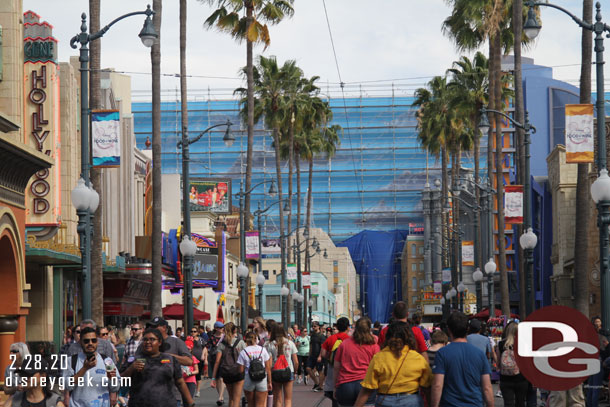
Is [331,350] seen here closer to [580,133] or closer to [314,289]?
[580,133]

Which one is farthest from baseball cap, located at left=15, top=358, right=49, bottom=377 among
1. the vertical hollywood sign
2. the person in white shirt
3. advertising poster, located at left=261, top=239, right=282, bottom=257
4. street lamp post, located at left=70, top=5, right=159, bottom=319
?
advertising poster, located at left=261, top=239, right=282, bottom=257

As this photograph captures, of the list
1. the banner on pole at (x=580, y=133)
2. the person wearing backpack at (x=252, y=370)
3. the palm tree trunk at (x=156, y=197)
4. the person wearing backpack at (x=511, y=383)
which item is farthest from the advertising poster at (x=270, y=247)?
the person wearing backpack at (x=511, y=383)

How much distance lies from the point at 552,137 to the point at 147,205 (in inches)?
2244

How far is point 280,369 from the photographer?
60.8ft

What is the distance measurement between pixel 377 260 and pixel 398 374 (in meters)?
121

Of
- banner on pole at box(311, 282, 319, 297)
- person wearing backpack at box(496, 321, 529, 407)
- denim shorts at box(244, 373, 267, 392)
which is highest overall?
person wearing backpack at box(496, 321, 529, 407)

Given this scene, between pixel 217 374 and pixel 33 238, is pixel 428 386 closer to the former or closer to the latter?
pixel 217 374

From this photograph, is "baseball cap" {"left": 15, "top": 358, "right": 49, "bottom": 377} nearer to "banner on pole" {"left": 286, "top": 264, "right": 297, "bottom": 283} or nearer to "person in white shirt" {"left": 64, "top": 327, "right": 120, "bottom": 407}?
"person in white shirt" {"left": 64, "top": 327, "right": 120, "bottom": 407}

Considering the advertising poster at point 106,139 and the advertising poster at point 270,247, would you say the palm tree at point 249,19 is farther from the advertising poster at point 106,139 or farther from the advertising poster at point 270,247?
the advertising poster at point 270,247

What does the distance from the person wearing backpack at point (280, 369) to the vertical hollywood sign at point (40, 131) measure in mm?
14797

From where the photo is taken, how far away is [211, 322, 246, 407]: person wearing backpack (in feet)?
58.4

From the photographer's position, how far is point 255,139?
109438 millimetres

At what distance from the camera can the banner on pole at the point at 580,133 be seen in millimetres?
21547

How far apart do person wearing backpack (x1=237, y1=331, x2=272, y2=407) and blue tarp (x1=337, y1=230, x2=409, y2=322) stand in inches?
4099
